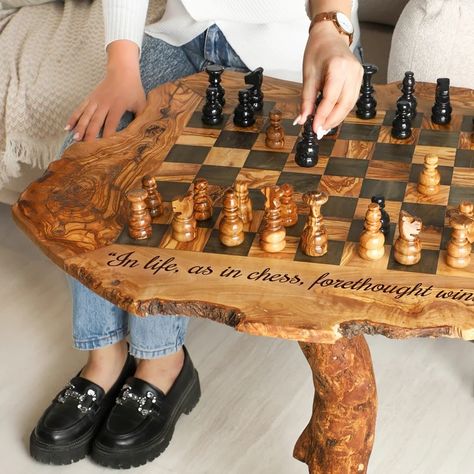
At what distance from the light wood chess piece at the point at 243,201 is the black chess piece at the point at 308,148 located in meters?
0.15

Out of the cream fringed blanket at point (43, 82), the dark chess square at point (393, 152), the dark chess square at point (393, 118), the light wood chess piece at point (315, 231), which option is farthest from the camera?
the cream fringed blanket at point (43, 82)

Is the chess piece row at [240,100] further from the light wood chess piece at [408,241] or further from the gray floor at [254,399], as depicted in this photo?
the gray floor at [254,399]

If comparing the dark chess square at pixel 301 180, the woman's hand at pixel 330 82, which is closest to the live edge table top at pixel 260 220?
the dark chess square at pixel 301 180

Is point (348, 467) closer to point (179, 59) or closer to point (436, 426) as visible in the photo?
point (436, 426)

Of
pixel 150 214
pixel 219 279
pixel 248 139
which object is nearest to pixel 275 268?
pixel 219 279

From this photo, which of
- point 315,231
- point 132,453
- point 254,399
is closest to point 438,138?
point 315,231

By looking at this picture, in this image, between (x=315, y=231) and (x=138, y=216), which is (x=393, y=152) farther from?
(x=138, y=216)

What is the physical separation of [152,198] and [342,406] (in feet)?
1.46

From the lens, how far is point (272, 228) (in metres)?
1.29

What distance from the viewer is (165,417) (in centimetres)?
184

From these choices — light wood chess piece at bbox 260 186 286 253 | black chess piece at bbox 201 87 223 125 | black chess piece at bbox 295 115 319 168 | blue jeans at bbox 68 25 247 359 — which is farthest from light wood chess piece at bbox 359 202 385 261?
blue jeans at bbox 68 25 247 359

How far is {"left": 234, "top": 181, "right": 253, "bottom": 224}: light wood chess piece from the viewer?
1.35 metres

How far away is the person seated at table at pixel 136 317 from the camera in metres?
1.76

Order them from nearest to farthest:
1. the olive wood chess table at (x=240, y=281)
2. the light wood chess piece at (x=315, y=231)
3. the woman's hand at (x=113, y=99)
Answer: the olive wood chess table at (x=240, y=281)
the light wood chess piece at (x=315, y=231)
the woman's hand at (x=113, y=99)
